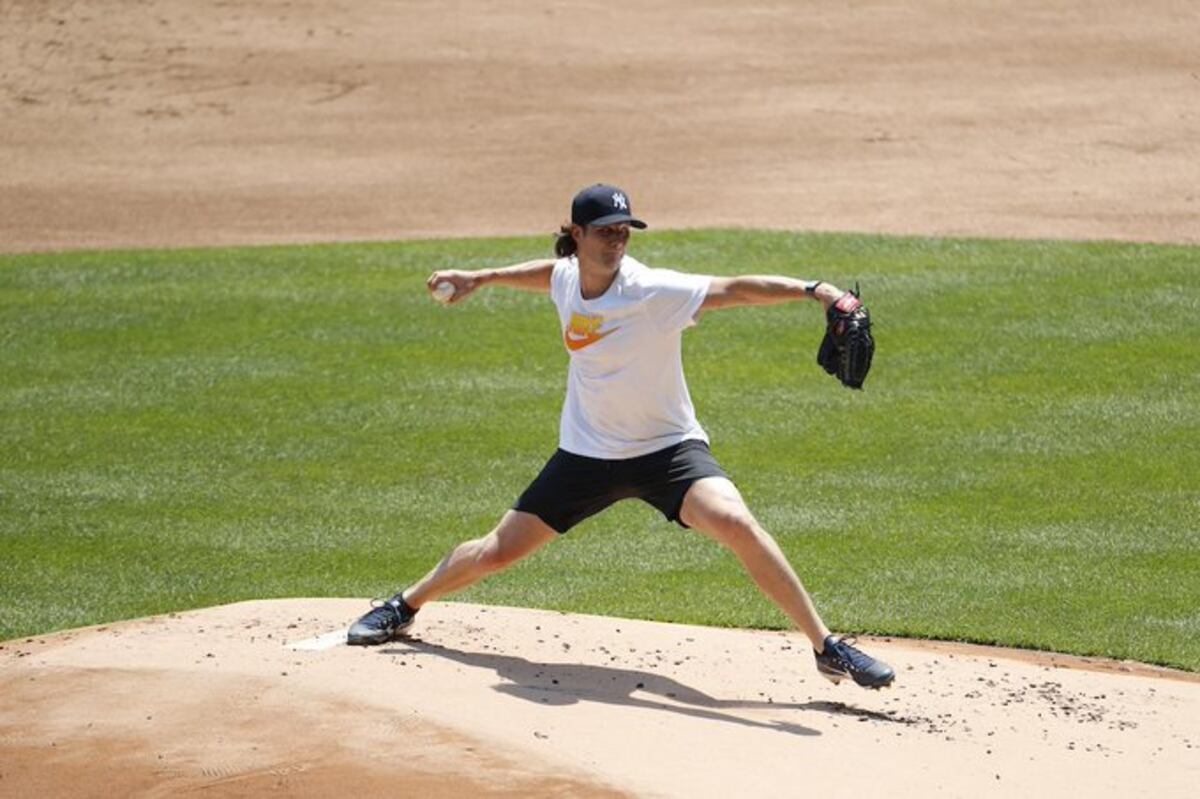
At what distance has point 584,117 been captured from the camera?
20188 mm

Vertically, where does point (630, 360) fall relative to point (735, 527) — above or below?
above

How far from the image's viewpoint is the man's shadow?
693 cm

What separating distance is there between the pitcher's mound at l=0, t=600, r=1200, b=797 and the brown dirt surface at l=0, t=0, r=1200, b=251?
378 inches

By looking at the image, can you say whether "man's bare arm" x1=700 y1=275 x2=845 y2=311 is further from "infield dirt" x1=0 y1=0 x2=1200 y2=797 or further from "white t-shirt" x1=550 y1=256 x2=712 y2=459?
"infield dirt" x1=0 y1=0 x2=1200 y2=797

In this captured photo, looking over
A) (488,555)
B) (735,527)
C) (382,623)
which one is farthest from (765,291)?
(382,623)

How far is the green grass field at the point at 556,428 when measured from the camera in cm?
964

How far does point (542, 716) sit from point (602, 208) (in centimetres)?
185

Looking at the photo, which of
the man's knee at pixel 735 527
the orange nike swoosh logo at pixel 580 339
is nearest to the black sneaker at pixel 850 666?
the man's knee at pixel 735 527

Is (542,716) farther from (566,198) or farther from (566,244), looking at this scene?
(566,198)

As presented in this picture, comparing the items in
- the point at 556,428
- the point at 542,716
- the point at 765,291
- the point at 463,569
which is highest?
the point at 765,291

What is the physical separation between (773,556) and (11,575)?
4.63 metres

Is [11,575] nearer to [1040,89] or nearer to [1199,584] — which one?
[1199,584]

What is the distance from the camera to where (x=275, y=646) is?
24.8 ft

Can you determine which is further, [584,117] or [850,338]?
[584,117]
